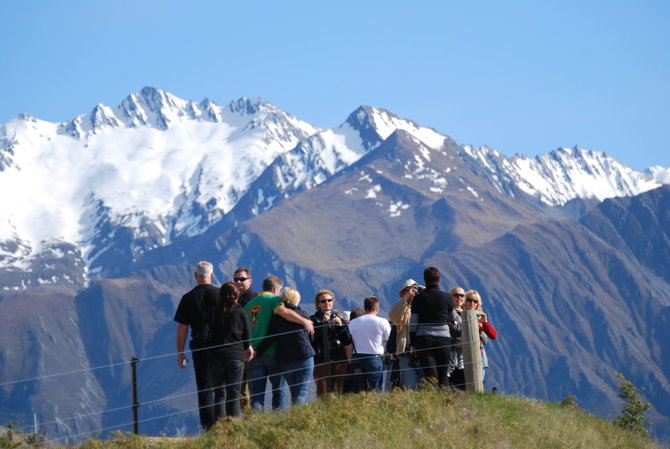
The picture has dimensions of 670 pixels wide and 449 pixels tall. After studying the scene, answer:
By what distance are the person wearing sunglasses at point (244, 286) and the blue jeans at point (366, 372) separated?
2108mm

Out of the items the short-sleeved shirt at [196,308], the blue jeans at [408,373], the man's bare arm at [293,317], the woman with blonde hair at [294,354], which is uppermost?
the short-sleeved shirt at [196,308]

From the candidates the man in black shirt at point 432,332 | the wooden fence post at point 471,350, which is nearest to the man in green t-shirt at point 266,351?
the man in black shirt at point 432,332

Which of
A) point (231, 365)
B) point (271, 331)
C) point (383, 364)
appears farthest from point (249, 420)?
point (383, 364)

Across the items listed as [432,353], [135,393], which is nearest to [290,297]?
[432,353]

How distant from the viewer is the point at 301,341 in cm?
1730

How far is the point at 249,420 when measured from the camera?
16.0 meters

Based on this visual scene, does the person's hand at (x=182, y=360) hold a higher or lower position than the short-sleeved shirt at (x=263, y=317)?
lower

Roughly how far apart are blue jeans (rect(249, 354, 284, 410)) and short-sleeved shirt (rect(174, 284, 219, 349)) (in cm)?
155

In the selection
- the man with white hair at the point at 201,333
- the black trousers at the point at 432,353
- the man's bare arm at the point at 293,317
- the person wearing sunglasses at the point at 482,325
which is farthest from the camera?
the person wearing sunglasses at the point at 482,325

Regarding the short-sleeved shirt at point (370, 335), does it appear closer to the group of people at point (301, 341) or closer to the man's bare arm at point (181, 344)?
the group of people at point (301, 341)

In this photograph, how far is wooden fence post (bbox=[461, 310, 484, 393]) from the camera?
18.2 metres

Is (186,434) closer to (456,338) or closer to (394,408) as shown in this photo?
(394,408)

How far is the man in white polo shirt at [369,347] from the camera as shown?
1838 centimetres

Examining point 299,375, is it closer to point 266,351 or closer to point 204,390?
point 266,351
